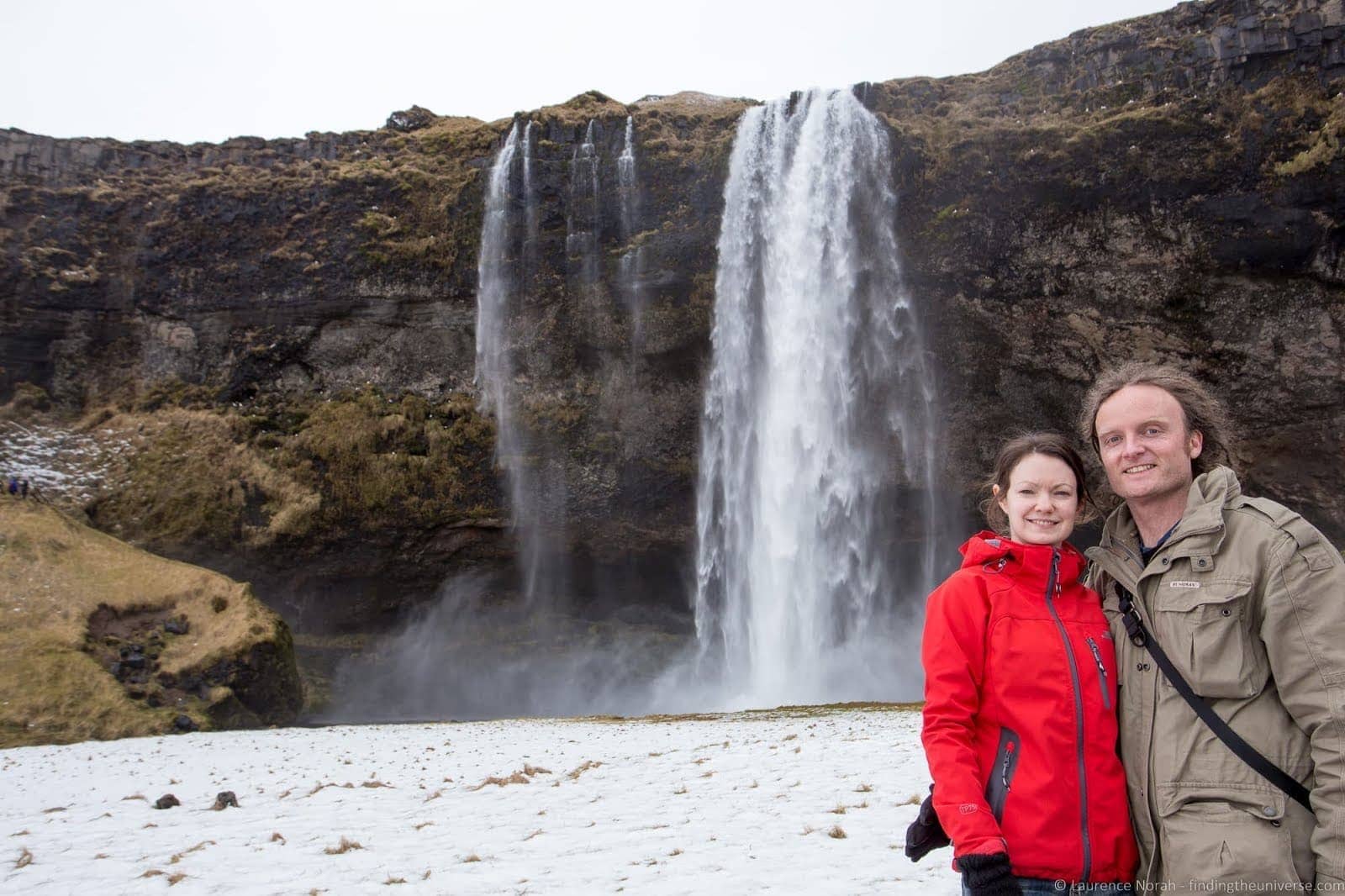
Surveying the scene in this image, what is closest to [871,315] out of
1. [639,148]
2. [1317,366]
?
[639,148]

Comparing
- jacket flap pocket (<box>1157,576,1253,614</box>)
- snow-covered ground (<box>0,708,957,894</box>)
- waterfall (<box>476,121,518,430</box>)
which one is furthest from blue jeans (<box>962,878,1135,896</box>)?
waterfall (<box>476,121,518,430</box>)

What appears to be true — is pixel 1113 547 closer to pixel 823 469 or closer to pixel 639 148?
pixel 823 469

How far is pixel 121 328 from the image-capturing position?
27.4 meters

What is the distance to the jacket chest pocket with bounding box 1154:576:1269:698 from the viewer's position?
2.32 meters

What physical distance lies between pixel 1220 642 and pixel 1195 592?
16 centimetres

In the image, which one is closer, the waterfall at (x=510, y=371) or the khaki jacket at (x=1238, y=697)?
the khaki jacket at (x=1238, y=697)

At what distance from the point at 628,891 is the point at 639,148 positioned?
74.3 feet

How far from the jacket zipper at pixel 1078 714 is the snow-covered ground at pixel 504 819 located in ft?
7.54

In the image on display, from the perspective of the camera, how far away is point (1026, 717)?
2.65m

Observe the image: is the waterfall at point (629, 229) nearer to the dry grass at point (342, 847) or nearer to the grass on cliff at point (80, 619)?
the grass on cliff at point (80, 619)

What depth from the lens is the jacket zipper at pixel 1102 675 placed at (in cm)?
262

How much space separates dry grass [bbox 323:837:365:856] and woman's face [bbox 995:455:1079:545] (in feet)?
19.0

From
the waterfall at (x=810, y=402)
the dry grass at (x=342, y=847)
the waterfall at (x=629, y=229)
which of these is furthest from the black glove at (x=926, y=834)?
the waterfall at (x=629, y=229)

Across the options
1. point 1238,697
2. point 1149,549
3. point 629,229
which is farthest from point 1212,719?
point 629,229
